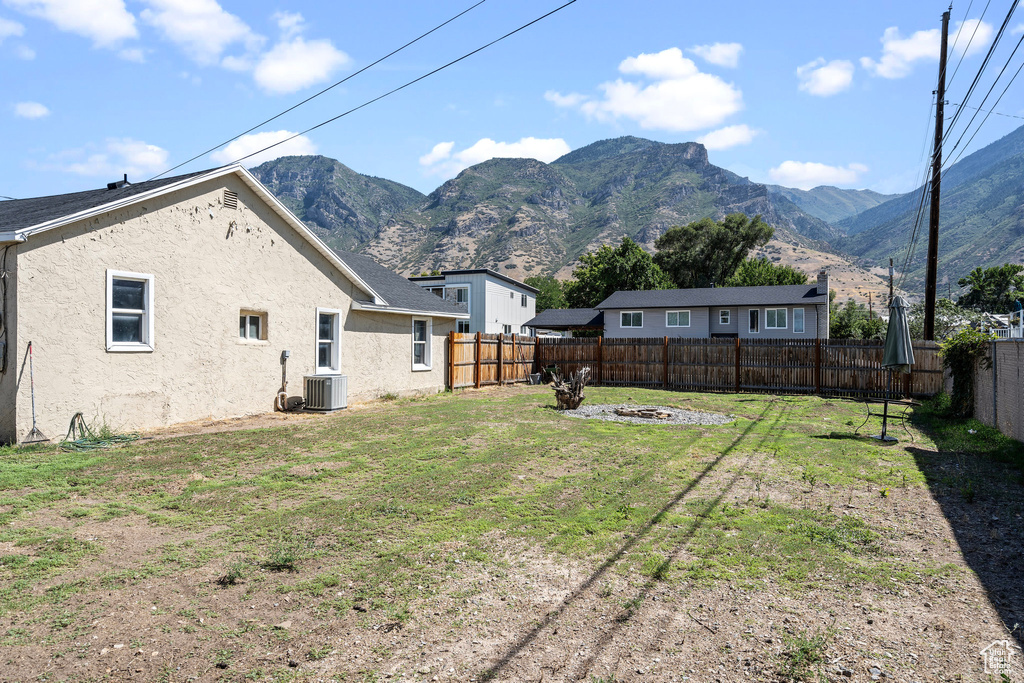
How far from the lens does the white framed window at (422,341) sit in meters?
19.9

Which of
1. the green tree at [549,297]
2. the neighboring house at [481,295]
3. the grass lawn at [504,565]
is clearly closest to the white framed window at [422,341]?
the grass lawn at [504,565]

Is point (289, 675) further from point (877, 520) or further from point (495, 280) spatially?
point (495, 280)

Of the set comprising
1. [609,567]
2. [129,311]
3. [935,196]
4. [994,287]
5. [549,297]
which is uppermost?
[549,297]

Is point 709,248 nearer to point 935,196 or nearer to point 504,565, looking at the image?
point 935,196

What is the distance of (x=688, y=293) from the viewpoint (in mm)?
41562

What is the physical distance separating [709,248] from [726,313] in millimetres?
29185

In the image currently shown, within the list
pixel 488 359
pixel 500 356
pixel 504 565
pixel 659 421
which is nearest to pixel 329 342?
pixel 488 359

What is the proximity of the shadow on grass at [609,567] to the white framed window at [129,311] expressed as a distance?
10247mm

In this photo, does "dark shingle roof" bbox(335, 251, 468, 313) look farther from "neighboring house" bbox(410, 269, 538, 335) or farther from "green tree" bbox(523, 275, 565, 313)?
"green tree" bbox(523, 275, 565, 313)

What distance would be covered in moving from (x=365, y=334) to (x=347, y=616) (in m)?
13.8

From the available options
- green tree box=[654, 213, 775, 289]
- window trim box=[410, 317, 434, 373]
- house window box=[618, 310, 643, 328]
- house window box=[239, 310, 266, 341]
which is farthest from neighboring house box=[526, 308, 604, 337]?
house window box=[239, 310, 266, 341]

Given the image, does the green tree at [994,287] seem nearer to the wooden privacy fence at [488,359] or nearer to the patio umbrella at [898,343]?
the wooden privacy fence at [488,359]

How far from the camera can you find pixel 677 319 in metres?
40.0

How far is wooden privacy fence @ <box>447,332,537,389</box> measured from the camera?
70.2ft
